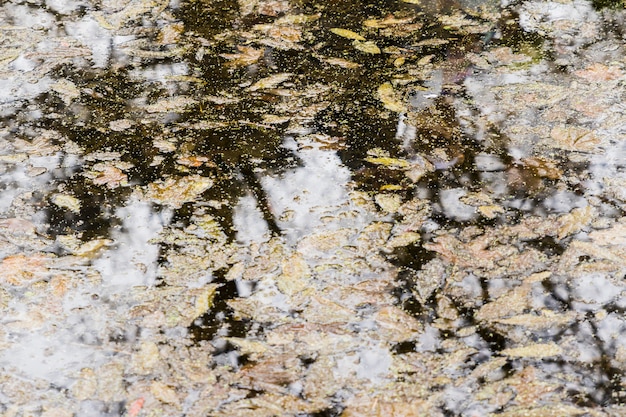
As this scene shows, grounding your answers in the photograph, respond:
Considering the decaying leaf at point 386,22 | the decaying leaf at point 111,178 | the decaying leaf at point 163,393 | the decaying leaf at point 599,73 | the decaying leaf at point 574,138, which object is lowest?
the decaying leaf at point 163,393

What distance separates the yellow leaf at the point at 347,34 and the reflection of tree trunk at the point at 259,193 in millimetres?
1395

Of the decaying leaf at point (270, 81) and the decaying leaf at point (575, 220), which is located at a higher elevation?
the decaying leaf at point (575, 220)

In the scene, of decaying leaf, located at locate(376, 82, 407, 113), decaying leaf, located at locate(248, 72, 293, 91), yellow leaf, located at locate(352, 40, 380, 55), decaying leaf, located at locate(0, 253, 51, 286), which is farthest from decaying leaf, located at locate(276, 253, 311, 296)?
yellow leaf, located at locate(352, 40, 380, 55)

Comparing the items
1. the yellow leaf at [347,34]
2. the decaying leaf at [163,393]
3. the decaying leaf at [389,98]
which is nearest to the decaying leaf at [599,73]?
the decaying leaf at [389,98]

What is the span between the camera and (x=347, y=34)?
158 inches

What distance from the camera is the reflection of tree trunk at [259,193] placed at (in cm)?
257

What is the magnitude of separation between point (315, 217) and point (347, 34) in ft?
5.78

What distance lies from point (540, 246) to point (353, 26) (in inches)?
84.5

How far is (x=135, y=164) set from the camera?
294 centimetres

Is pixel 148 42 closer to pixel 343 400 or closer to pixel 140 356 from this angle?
pixel 140 356

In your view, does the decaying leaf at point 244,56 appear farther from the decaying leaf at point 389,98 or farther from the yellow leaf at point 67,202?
the yellow leaf at point 67,202

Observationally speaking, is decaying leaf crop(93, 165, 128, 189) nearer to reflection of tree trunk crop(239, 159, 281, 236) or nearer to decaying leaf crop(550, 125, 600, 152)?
reflection of tree trunk crop(239, 159, 281, 236)

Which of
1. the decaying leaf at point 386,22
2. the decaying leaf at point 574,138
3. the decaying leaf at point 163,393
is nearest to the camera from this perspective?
the decaying leaf at point 163,393

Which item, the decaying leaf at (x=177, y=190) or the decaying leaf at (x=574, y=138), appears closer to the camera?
the decaying leaf at (x=177, y=190)
